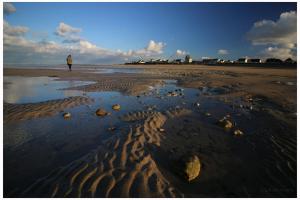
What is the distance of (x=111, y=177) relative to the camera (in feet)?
12.5

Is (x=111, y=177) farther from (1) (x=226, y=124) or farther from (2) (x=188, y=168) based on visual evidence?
(1) (x=226, y=124)

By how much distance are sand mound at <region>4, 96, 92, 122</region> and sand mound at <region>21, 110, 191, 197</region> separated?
3.96 m

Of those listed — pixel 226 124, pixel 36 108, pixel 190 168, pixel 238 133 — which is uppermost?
pixel 36 108

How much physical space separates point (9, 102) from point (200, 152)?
8925 millimetres

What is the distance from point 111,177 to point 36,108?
6.08 m

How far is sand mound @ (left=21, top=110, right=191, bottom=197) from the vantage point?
3.46 metres

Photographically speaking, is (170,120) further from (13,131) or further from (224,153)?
(13,131)

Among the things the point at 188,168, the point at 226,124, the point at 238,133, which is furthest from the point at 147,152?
the point at 226,124

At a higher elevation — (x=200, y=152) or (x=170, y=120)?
(x=170, y=120)

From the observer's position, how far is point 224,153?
4.83 metres

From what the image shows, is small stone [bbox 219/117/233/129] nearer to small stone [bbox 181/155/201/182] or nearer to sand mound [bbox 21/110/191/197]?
sand mound [bbox 21/110/191/197]

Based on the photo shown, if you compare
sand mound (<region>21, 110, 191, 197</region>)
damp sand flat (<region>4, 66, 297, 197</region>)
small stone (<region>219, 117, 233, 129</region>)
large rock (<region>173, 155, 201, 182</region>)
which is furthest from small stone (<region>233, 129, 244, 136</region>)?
sand mound (<region>21, 110, 191, 197</region>)

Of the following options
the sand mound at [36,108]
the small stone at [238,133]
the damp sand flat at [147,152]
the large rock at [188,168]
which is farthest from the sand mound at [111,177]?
the sand mound at [36,108]

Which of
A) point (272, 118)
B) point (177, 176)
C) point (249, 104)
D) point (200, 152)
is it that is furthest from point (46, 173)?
point (249, 104)
